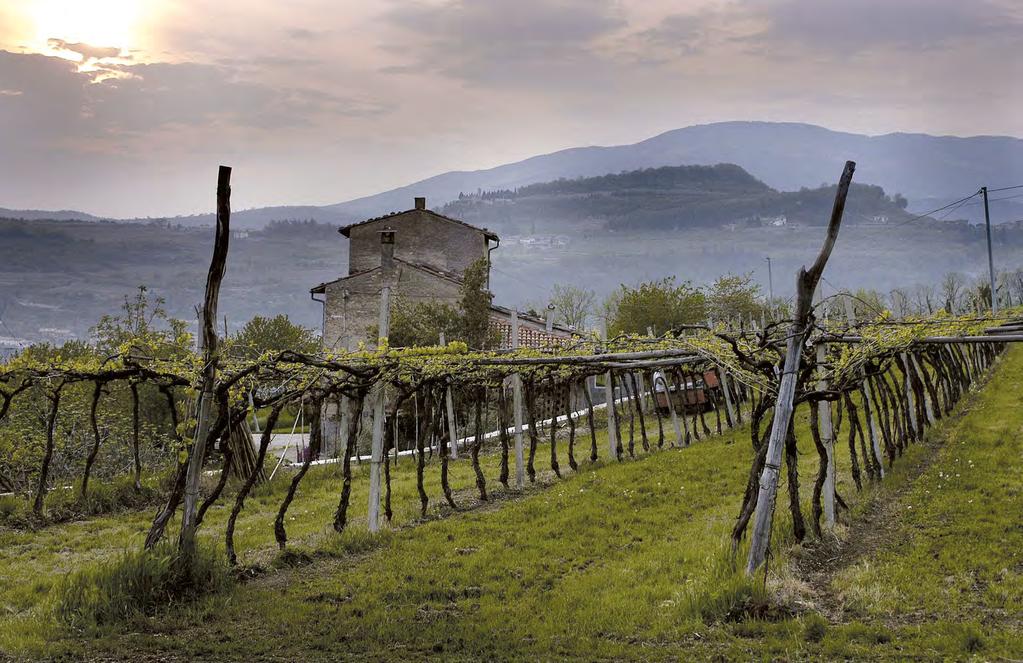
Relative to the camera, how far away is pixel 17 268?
163m

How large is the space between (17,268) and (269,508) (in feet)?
564

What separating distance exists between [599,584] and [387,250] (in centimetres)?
3229

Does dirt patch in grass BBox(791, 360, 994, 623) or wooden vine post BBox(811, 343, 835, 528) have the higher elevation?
wooden vine post BBox(811, 343, 835, 528)

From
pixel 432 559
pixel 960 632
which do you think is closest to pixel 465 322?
pixel 432 559

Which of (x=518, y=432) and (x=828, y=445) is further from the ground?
(x=828, y=445)

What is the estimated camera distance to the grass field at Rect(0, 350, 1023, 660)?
7.58m

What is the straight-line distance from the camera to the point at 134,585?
344 inches

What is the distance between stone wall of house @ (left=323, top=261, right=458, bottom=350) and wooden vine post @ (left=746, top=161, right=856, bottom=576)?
31030mm

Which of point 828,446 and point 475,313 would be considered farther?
point 475,313

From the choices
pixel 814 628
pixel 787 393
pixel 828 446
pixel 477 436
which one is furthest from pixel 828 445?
pixel 477 436

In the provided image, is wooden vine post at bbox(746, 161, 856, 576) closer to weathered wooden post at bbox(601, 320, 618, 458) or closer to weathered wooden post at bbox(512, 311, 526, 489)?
weathered wooden post at bbox(512, 311, 526, 489)

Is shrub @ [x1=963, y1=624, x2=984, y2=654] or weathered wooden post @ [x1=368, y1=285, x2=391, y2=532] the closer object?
shrub @ [x1=963, y1=624, x2=984, y2=654]

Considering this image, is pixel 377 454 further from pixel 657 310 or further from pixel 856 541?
pixel 657 310

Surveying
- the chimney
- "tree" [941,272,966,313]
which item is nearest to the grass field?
"tree" [941,272,966,313]
